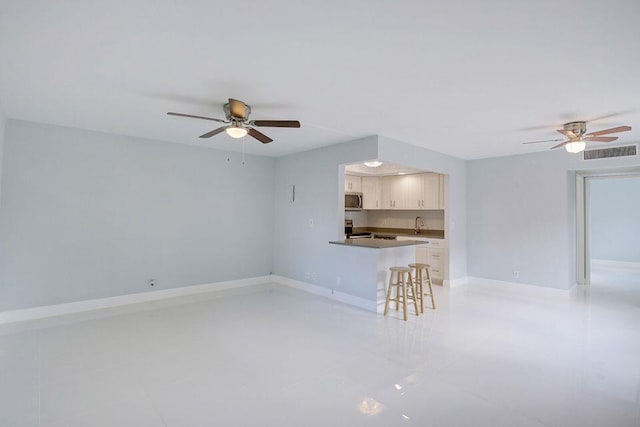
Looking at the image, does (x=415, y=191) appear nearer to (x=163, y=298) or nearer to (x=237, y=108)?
(x=237, y=108)

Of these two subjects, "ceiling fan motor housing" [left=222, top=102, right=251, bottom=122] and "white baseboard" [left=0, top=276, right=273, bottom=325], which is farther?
"white baseboard" [left=0, top=276, right=273, bottom=325]

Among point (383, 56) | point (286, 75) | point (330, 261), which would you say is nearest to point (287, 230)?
point (330, 261)

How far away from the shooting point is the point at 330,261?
17.2ft

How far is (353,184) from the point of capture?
712cm

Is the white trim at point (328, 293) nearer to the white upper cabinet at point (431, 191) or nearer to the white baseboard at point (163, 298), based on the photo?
the white baseboard at point (163, 298)

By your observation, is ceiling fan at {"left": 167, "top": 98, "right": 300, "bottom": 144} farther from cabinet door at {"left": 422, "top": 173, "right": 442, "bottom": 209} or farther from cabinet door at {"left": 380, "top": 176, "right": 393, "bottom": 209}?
cabinet door at {"left": 380, "top": 176, "right": 393, "bottom": 209}

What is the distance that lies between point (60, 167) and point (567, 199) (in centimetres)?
768

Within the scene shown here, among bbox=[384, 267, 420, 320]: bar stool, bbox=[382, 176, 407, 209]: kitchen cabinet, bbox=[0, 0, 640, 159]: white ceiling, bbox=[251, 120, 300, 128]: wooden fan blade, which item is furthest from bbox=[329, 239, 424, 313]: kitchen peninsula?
bbox=[382, 176, 407, 209]: kitchen cabinet

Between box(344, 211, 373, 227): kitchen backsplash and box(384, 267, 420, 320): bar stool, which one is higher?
box(344, 211, 373, 227): kitchen backsplash

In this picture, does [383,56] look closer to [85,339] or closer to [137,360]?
[137,360]

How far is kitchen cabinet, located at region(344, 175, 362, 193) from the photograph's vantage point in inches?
276

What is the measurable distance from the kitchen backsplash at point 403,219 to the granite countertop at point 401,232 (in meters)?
0.08

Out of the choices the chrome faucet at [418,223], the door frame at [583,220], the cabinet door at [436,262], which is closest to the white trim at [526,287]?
the cabinet door at [436,262]

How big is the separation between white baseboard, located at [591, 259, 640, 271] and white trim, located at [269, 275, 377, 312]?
7.28m
